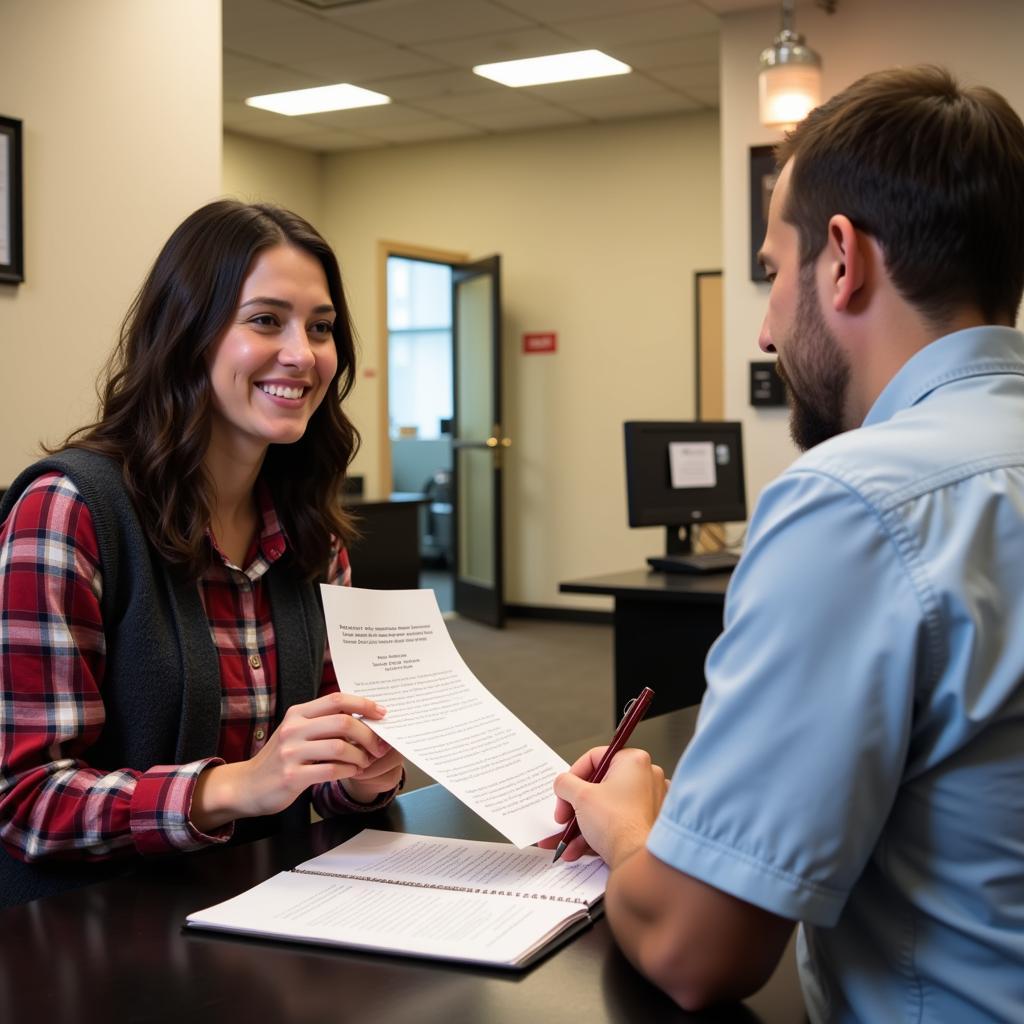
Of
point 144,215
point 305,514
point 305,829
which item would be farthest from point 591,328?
point 305,829

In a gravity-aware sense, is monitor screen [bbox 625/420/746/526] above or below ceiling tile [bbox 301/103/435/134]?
below

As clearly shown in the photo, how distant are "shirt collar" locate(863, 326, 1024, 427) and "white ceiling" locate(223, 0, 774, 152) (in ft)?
14.5

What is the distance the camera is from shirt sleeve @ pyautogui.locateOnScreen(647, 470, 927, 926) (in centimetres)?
68

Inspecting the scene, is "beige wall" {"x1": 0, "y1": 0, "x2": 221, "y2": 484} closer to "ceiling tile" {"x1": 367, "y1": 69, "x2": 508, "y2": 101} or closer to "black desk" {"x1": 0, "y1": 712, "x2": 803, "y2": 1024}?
"black desk" {"x1": 0, "y1": 712, "x2": 803, "y2": 1024}

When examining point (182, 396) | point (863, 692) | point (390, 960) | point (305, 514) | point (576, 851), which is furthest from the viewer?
point (305, 514)

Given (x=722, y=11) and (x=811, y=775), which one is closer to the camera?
(x=811, y=775)

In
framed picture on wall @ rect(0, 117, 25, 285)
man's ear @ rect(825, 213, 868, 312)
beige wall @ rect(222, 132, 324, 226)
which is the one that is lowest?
man's ear @ rect(825, 213, 868, 312)

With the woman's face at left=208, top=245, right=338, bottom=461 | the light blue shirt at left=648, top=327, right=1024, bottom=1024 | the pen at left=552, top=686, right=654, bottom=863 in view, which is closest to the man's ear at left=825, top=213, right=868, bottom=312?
the light blue shirt at left=648, top=327, right=1024, bottom=1024

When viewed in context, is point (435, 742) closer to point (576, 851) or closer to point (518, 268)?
point (576, 851)

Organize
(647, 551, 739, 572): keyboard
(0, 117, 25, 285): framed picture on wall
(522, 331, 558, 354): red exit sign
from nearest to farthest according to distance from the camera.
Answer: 1. (0, 117, 25, 285): framed picture on wall
2. (647, 551, 739, 572): keyboard
3. (522, 331, 558, 354): red exit sign

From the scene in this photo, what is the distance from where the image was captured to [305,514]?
1591 mm

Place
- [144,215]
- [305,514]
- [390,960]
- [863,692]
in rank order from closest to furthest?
[863,692]
[390,960]
[305,514]
[144,215]

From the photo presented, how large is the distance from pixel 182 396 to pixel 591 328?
5.63m

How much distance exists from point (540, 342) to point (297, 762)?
20.1 ft
